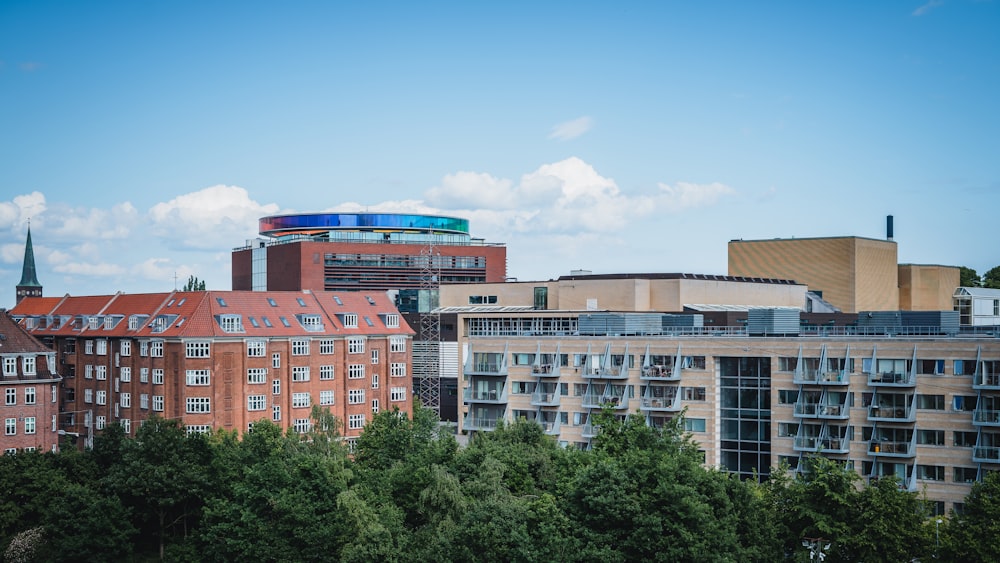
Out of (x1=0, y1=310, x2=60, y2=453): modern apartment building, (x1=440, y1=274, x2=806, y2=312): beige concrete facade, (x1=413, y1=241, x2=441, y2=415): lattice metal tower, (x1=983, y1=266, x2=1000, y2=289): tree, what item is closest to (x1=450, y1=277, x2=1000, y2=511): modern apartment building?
(x1=440, y1=274, x2=806, y2=312): beige concrete facade

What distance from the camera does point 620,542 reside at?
56031 millimetres

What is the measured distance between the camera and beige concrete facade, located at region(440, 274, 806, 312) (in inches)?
4338

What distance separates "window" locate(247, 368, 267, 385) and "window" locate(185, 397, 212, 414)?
14.9 feet

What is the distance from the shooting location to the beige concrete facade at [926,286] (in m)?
143

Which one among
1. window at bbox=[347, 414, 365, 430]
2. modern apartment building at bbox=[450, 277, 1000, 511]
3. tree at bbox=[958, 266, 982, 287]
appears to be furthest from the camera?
tree at bbox=[958, 266, 982, 287]

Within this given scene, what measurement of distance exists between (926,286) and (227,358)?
92.3m

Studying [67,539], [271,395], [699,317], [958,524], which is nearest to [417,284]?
[271,395]

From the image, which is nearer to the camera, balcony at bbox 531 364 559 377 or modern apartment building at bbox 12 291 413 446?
balcony at bbox 531 364 559 377

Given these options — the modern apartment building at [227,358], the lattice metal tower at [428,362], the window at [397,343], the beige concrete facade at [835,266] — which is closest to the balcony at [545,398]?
the modern apartment building at [227,358]

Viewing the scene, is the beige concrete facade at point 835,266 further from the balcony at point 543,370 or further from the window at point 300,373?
the window at point 300,373

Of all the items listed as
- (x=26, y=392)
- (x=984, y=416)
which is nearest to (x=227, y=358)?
(x=26, y=392)

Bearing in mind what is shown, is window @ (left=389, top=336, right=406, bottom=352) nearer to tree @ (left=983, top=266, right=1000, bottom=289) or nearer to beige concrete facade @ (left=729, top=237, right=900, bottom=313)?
beige concrete facade @ (left=729, top=237, right=900, bottom=313)

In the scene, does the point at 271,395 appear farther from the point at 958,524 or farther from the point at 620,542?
the point at 958,524

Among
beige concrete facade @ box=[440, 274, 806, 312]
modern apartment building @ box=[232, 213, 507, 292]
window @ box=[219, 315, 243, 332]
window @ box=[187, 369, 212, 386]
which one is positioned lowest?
window @ box=[187, 369, 212, 386]
